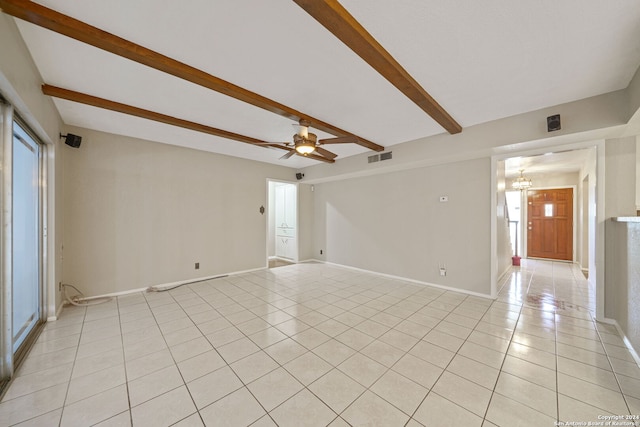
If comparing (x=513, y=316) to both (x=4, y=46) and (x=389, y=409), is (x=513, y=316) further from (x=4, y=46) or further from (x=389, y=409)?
(x=4, y=46)

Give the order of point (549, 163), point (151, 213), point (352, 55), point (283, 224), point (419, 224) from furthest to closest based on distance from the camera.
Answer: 1. point (283, 224)
2. point (549, 163)
3. point (419, 224)
4. point (151, 213)
5. point (352, 55)

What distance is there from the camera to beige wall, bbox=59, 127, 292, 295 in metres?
3.49

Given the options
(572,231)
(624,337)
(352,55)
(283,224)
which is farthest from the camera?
(283,224)

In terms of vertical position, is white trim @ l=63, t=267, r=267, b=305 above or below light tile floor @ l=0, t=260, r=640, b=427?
above

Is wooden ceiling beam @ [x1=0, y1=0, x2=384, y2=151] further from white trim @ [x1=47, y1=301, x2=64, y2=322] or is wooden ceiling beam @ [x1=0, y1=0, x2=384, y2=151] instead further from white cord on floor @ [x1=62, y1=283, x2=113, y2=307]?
white cord on floor @ [x1=62, y1=283, x2=113, y2=307]

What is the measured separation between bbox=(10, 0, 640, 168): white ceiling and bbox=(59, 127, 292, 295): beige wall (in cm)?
92

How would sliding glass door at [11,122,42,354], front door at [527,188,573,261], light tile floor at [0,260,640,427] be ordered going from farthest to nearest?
front door at [527,188,573,261], sliding glass door at [11,122,42,354], light tile floor at [0,260,640,427]

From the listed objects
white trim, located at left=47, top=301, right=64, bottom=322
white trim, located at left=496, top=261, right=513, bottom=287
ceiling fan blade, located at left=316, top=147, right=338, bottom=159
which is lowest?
white trim, located at left=496, top=261, right=513, bottom=287

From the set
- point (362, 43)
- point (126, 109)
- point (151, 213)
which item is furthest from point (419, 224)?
point (151, 213)

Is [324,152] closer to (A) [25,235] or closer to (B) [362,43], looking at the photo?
(B) [362,43]

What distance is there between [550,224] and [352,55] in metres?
8.15

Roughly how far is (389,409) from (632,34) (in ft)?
10.6

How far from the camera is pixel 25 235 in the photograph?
2396mm

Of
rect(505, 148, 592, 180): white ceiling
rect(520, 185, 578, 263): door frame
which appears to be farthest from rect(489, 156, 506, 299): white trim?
rect(520, 185, 578, 263): door frame
